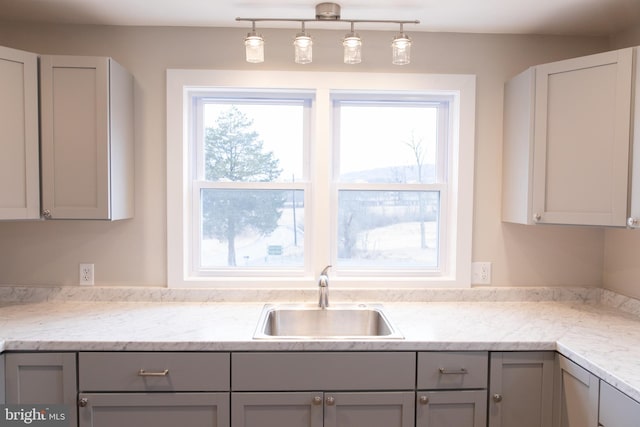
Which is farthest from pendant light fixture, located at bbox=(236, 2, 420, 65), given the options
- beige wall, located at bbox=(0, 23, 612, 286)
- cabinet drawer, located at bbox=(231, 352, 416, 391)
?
cabinet drawer, located at bbox=(231, 352, 416, 391)

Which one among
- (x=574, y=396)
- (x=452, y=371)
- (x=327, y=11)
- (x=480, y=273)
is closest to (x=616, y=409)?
(x=574, y=396)

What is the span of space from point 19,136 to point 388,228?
1.86m

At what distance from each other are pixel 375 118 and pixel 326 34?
0.52 metres

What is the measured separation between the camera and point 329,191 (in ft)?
7.39

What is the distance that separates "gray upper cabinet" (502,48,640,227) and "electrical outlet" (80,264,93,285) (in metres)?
2.24

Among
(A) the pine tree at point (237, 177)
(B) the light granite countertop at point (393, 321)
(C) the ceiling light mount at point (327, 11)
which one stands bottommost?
(B) the light granite countertop at point (393, 321)

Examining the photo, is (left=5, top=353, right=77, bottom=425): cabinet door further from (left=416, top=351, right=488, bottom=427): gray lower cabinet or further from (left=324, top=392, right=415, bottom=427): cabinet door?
(left=416, top=351, right=488, bottom=427): gray lower cabinet

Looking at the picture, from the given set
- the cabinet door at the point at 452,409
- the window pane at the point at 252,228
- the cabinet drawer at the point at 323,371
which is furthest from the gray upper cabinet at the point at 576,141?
the window pane at the point at 252,228

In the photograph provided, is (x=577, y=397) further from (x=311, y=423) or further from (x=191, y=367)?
(x=191, y=367)

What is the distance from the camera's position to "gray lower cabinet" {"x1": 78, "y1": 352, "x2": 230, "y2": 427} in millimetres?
1612

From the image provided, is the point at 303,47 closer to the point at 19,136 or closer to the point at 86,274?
the point at 19,136

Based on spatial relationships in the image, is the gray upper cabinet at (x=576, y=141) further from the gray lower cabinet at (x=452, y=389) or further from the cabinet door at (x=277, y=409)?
the cabinet door at (x=277, y=409)

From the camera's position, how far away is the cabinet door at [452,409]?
1.65m

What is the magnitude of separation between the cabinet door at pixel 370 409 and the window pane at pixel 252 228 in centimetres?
87
